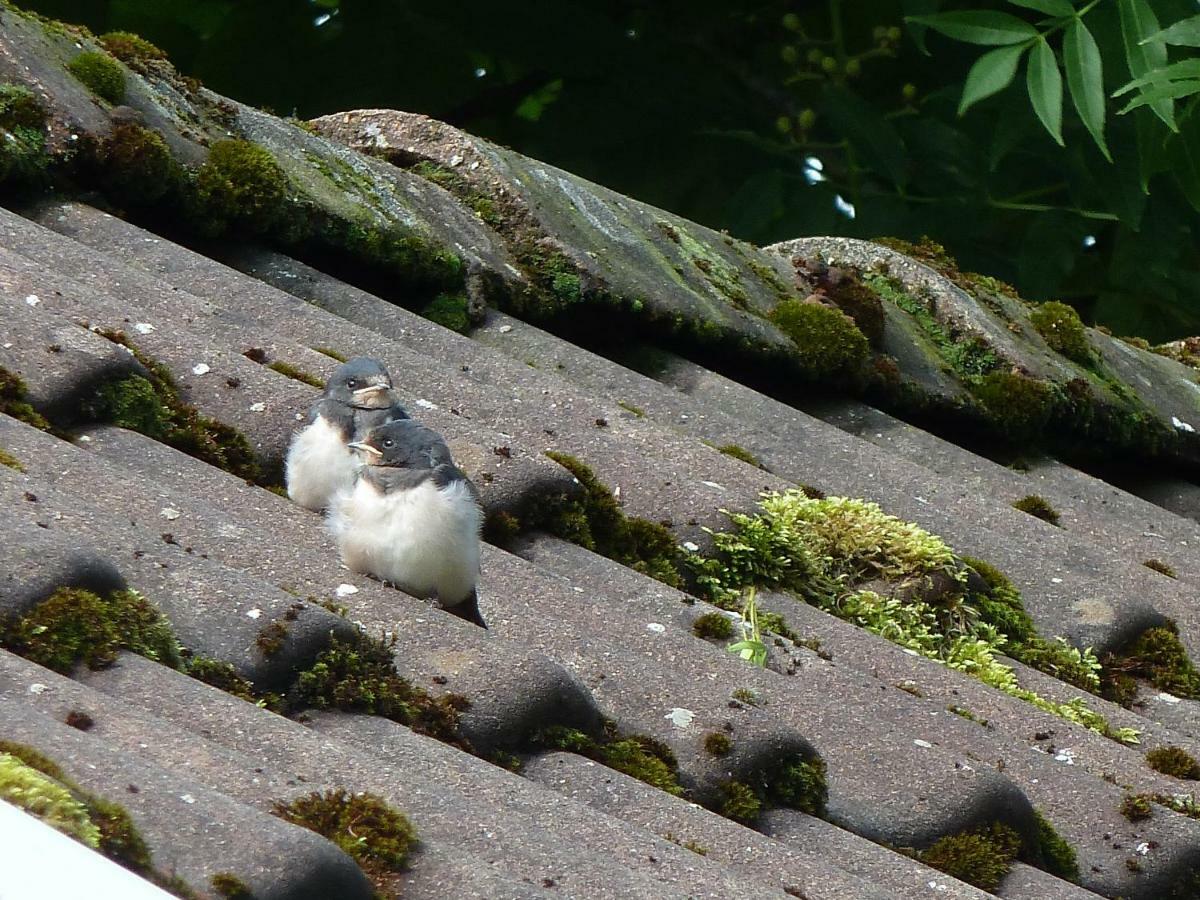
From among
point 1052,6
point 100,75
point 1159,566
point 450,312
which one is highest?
point 1052,6

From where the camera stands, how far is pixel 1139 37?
5.54 m

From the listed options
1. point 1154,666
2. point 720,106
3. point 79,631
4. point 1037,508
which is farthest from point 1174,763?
point 720,106

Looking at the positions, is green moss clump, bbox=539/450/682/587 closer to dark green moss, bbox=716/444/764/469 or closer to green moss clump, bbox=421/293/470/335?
dark green moss, bbox=716/444/764/469

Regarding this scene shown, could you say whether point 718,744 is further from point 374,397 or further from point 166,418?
point 166,418

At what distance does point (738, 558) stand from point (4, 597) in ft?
7.12

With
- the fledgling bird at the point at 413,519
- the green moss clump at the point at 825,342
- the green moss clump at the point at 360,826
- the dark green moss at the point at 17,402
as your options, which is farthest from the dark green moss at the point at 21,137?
the green moss clump at the point at 360,826

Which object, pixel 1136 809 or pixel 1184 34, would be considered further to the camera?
pixel 1184 34

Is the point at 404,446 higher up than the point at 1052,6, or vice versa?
the point at 1052,6

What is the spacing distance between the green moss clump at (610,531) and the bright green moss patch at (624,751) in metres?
0.93

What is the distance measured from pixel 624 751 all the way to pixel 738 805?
0.76 feet

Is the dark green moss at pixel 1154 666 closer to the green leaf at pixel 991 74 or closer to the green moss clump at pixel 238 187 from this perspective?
the green leaf at pixel 991 74

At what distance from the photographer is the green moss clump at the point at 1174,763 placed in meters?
4.33

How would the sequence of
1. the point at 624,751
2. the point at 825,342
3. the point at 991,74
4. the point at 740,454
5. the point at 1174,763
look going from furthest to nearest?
the point at 825,342, the point at 991,74, the point at 740,454, the point at 1174,763, the point at 624,751

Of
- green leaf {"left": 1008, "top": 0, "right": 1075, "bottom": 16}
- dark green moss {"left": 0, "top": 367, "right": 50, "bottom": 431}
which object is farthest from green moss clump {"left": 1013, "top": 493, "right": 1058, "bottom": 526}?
dark green moss {"left": 0, "top": 367, "right": 50, "bottom": 431}
